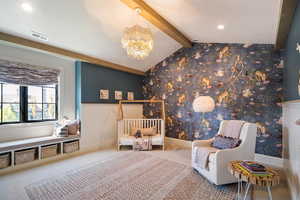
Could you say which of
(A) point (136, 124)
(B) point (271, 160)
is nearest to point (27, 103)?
(A) point (136, 124)

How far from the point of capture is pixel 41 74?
3.44m

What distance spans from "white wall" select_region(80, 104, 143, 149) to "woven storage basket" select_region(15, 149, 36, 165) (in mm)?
1032

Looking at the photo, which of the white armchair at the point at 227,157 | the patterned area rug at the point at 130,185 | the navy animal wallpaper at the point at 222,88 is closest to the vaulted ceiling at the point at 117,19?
the navy animal wallpaper at the point at 222,88

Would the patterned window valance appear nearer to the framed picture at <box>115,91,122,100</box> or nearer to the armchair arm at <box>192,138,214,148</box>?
the framed picture at <box>115,91,122,100</box>

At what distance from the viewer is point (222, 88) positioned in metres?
3.74

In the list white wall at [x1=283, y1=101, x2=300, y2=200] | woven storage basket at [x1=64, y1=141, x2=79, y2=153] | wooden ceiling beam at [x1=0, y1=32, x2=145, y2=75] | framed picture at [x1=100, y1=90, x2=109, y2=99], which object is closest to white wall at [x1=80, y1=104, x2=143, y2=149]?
woven storage basket at [x1=64, y1=141, x2=79, y2=153]

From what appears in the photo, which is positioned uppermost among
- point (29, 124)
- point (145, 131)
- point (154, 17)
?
point (154, 17)

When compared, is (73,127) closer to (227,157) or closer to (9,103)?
(9,103)

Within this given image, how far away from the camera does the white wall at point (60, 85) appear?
3.01 metres

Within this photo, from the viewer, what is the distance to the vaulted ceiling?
85.2 inches

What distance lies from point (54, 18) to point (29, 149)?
2.62m

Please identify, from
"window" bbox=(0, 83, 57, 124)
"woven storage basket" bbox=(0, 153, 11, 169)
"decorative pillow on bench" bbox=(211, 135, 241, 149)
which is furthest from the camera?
"window" bbox=(0, 83, 57, 124)

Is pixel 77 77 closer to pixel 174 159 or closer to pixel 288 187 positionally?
pixel 174 159

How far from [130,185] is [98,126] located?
7.58 ft
